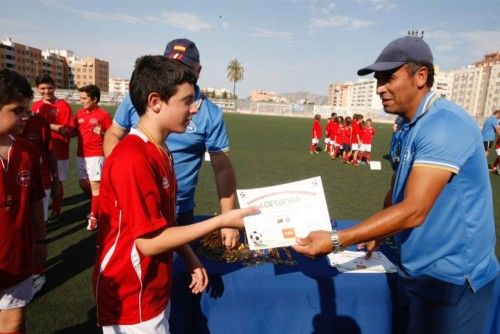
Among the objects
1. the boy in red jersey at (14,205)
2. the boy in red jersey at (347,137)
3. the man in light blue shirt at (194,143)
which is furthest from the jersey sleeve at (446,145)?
the boy in red jersey at (347,137)

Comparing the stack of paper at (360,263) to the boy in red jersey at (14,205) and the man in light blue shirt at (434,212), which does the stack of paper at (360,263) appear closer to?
the man in light blue shirt at (434,212)

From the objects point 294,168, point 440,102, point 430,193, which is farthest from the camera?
point 294,168

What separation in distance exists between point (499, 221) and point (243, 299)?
719cm

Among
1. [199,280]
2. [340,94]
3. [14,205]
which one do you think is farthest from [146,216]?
[340,94]

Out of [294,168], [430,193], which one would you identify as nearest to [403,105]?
[430,193]

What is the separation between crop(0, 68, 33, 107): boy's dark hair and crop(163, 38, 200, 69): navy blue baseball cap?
106 centimetres

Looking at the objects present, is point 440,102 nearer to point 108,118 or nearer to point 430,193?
point 430,193

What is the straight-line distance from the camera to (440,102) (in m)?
2.10

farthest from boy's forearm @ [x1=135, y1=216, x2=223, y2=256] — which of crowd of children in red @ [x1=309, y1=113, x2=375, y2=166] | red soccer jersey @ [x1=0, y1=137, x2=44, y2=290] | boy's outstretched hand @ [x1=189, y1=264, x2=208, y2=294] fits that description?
crowd of children in red @ [x1=309, y1=113, x2=375, y2=166]

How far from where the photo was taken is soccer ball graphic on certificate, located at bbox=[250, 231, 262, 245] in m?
2.06

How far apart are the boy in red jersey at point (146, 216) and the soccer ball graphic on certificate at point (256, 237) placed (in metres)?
0.18

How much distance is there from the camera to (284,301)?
2650 millimetres

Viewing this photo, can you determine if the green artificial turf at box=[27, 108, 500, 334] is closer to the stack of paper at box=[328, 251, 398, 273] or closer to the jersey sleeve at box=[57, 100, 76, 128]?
the jersey sleeve at box=[57, 100, 76, 128]

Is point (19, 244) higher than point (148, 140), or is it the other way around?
point (148, 140)
